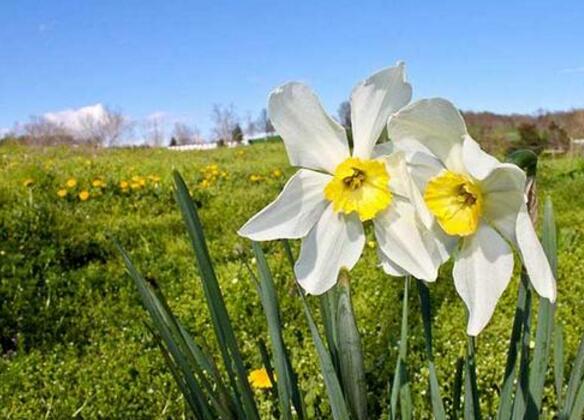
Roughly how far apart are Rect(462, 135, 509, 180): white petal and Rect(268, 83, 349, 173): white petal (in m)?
0.11

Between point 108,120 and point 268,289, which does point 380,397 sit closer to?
point 268,289

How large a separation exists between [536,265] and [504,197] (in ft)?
0.16

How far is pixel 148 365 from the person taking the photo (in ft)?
5.86

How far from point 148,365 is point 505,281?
151cm

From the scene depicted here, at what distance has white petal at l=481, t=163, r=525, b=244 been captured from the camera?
15.4 inches

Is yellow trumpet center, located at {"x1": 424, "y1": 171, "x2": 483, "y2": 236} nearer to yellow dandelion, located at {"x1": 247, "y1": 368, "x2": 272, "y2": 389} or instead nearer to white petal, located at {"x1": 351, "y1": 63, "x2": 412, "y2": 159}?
white petal, located at {"x1": 351, "y1": 63, "x2": 412, "y2": 159}

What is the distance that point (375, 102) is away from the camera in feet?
1.52

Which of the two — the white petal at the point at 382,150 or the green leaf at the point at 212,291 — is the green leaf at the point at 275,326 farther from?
the white petal at the point at 382,150

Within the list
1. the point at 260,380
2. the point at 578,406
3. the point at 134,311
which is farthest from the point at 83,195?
the point at 578,406

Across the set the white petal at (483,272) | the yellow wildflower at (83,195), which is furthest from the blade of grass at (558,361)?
the yellow wildflower at (83,195)

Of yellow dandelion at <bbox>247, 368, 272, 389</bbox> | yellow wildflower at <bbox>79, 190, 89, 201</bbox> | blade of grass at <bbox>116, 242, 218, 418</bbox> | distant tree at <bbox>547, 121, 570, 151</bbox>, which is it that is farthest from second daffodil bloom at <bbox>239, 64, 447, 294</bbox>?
distant tree at <bbox>547, 121, 570, 151</bbox>

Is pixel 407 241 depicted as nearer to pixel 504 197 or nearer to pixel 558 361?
pixel 504 197

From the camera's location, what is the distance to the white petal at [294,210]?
0.47 metres

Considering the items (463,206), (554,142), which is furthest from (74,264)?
(554,142)
